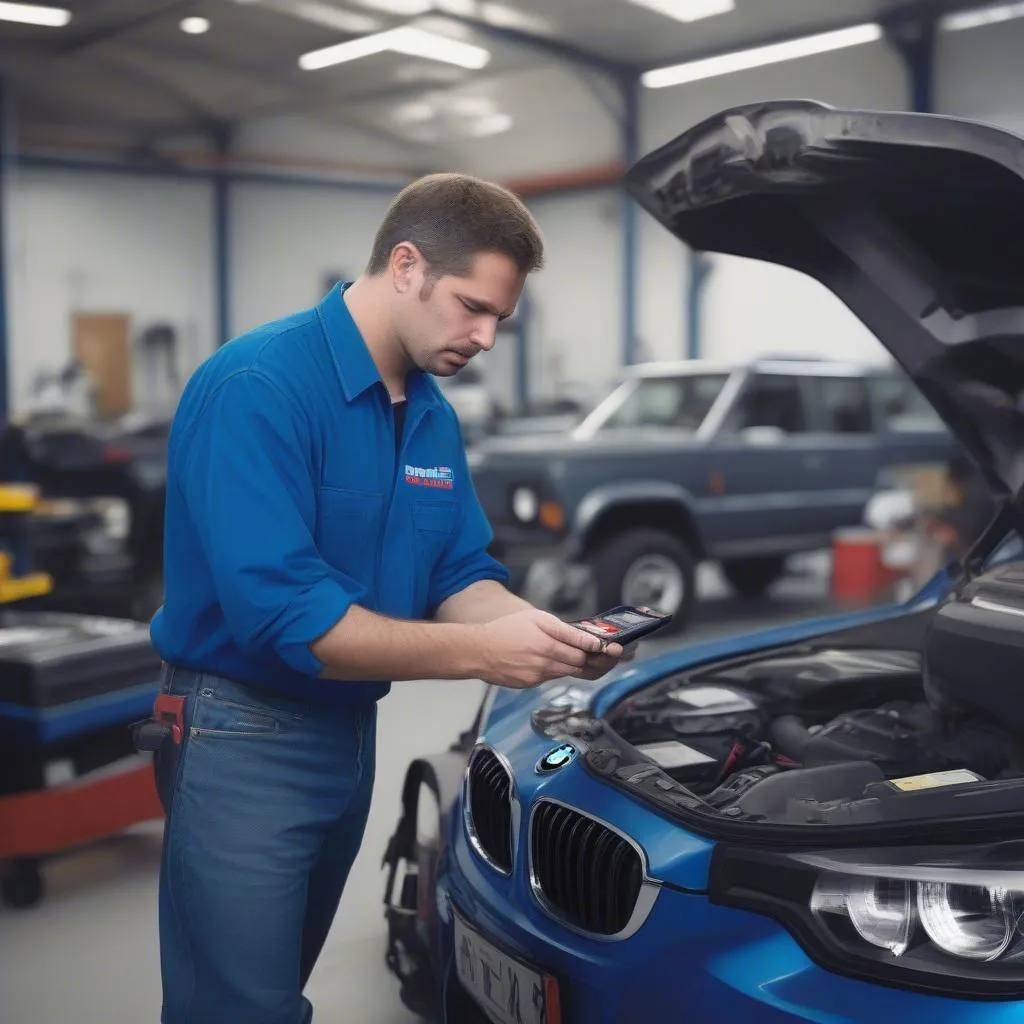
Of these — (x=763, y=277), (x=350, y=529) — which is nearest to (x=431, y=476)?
(x=350, y=529)

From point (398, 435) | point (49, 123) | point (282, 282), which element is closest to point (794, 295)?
point (282, 282)

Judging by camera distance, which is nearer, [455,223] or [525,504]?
[455,223]

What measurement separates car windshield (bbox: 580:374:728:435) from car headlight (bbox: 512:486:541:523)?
0.91 meters

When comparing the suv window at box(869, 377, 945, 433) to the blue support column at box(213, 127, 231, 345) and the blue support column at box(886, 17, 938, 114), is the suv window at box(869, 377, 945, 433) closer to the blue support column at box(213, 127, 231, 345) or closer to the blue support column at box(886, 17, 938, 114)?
the blue support column at box(886, 17, 938, 114)

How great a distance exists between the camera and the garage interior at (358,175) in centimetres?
1085

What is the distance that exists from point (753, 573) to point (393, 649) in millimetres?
6695

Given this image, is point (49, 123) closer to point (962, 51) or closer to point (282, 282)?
point (282, 282)

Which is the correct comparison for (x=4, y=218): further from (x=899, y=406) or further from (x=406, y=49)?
(x=899, y=406)

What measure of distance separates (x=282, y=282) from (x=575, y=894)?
62.2 ft

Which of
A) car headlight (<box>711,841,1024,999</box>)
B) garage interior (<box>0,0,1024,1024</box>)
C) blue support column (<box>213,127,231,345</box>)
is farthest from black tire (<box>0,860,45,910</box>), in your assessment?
blue support column (<box>213,127,231,345</box>)

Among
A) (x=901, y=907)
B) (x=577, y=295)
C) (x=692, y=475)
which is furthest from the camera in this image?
(x=577, y=295)

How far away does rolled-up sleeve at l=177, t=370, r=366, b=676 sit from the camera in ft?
5.50

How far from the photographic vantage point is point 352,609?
173 cm

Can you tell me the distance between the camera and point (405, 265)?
188 centimetres
